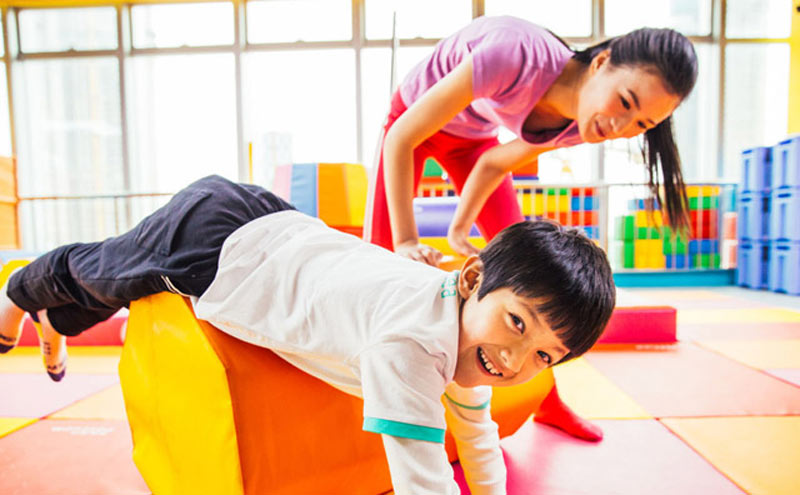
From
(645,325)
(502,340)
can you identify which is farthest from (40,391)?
(645,325)

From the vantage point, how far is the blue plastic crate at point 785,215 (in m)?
3.39

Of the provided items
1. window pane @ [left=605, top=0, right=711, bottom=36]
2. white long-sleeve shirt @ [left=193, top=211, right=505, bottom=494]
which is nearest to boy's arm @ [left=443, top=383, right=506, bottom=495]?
white long-sleeve shirt @ [left=193, top=211, right=505, bottom=494]

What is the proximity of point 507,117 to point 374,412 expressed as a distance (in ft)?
2.44

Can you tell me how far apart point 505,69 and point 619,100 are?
0.21m

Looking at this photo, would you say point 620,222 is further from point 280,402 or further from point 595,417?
point 280,402

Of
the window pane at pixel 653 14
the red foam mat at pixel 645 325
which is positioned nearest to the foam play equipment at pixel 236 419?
the red foam mat at pixel 645 325

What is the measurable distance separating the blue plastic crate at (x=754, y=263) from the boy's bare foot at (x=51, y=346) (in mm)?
4457


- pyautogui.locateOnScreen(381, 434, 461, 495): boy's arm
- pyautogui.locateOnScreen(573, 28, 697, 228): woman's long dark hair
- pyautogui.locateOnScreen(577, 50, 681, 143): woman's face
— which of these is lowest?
pyautogui.locateOnScreen(381, 434, 461, 495): boy's arm

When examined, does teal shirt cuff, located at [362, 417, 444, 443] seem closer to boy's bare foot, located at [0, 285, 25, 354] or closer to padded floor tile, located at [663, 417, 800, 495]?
padded floor tile, located at [663, 417, 800, 495]

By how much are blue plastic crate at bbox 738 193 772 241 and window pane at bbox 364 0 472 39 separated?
313cm

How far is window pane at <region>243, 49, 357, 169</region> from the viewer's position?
5.19m

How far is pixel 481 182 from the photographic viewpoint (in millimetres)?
1223

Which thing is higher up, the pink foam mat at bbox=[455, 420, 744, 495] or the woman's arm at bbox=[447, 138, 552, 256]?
the woman's arm at bbox=[447, 138, 552, 256]

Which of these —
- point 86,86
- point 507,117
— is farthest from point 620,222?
point 86,86
